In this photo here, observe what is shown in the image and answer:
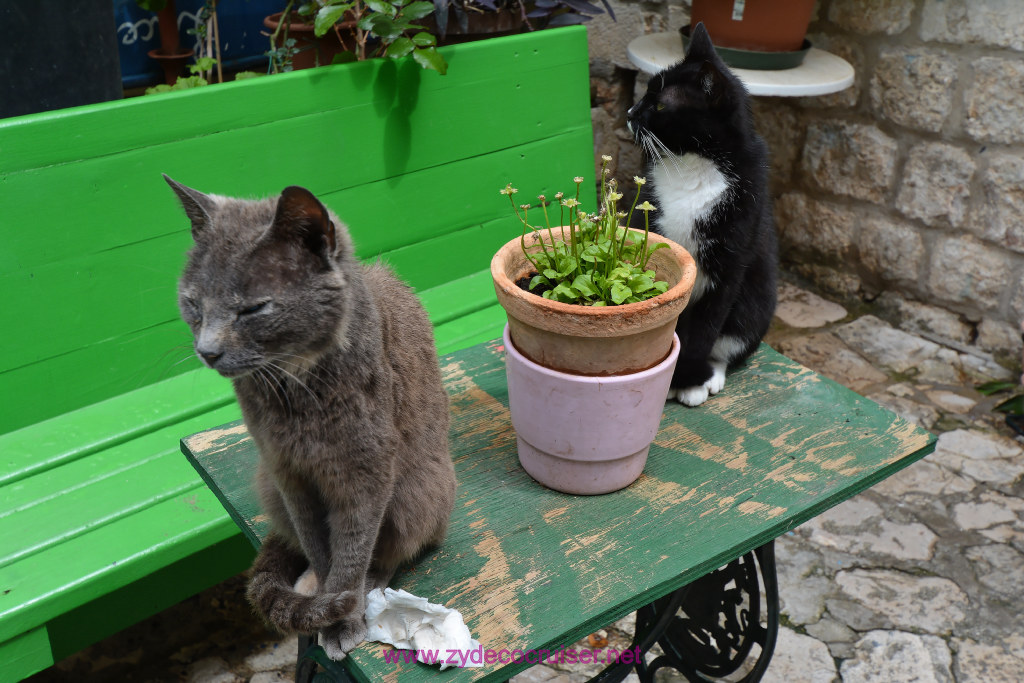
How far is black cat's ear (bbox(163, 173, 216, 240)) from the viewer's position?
125 centimetres

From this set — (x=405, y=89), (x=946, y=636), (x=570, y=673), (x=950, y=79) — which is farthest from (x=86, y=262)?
(x=950, y=79)

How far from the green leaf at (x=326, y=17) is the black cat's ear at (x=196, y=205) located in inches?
51.2

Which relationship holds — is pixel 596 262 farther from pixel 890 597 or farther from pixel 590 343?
pixel 890 597

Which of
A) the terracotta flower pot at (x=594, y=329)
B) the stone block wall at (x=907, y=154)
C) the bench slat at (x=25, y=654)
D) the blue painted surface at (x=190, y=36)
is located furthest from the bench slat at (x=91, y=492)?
the blue painted surface at (x=190, y=36)

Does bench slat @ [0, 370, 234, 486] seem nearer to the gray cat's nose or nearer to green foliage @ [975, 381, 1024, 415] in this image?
the gray cat's nose

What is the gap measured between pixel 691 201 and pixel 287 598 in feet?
4.17

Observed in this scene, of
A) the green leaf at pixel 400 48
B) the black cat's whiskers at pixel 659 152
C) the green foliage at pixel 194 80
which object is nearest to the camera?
the black cat's whiskers at pixel 659 152

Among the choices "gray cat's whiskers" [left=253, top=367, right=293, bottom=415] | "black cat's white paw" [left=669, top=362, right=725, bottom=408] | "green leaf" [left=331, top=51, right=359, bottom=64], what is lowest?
"black cat's white paw" [left=669, top=362, right=725, bottom=408]

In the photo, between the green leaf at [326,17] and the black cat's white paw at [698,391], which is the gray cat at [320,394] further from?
the green leaf at [326,17]

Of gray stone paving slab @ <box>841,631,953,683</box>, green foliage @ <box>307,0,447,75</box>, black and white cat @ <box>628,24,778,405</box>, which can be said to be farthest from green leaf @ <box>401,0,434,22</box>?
gray stone paving slab @ <box>841,631,953,683</box>

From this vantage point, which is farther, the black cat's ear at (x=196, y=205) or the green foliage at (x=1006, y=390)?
the green foliage at (x=1006, y=390)

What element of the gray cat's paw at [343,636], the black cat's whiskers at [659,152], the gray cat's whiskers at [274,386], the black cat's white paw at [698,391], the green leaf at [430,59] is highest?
the green leaf at [430,59]

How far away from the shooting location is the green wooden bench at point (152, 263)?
1.81 meters

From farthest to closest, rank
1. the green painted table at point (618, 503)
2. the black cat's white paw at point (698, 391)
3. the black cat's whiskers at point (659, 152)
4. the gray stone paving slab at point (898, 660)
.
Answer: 1. the gray stone paving slab at point (898, 660)
2. the black cat's whiskers at point (659, 152)
3. the black cat's white paw at point (698, 391)
4. the green painted table at point (618, 503)
